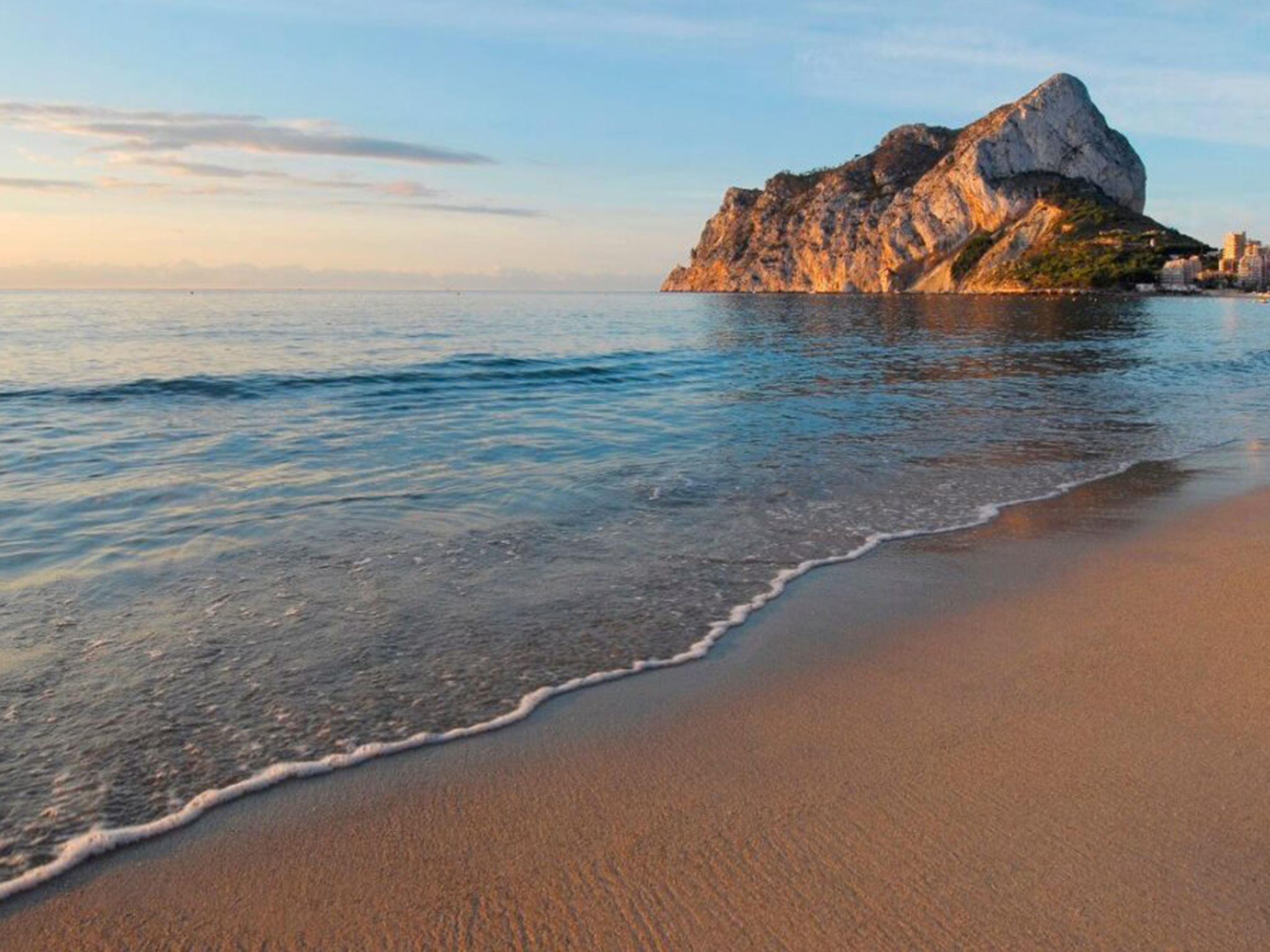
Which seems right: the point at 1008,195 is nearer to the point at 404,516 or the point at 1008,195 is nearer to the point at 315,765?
the point at 404,516

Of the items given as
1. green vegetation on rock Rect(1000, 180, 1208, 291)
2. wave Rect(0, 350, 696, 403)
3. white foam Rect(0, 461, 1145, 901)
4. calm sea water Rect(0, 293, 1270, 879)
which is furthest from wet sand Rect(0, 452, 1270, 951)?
green vegetation on rock Rect(1000, 180, 1208, 291)

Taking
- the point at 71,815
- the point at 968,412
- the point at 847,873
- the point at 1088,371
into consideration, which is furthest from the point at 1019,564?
the point at 1088,371

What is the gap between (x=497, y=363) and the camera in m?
29.5

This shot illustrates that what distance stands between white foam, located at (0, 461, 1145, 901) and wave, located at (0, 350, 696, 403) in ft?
56.2

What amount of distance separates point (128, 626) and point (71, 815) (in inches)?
92.4

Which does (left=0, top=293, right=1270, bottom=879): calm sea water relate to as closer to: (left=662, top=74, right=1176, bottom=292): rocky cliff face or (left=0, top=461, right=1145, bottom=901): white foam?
(left=0, top=461, right=1145, bottom=901): white foam

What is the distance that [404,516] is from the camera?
8.89 m

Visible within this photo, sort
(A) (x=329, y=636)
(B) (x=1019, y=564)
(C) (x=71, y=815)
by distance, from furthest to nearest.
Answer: (B) (x=1019, y=564) < (A) (x=329, y=636) < (C) (x=71, y=815)

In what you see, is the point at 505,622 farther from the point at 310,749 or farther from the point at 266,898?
the point at 266,898

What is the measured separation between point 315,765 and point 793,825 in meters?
2.16

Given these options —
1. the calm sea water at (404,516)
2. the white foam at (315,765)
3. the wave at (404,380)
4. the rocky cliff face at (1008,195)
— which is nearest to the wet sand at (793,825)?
the white foam at (315,765)

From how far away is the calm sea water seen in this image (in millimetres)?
4523

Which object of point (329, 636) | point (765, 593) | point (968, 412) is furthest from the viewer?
point (968, 412)

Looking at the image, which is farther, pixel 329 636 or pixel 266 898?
pixel 329 636
